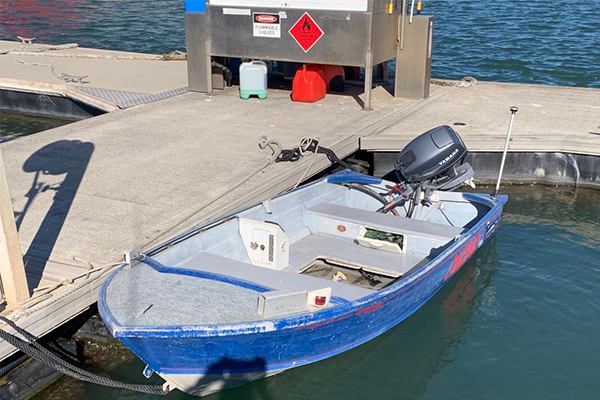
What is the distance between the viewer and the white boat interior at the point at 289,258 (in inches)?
222

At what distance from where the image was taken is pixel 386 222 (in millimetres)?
7961

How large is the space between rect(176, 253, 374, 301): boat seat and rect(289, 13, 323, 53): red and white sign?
6408 mm

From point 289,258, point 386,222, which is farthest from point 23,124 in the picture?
point 386,222

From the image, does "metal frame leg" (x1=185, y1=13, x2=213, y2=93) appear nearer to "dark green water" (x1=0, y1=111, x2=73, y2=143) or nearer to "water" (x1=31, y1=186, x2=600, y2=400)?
"dark green water" (x1=0, y1=111, x2=73, y2=143)

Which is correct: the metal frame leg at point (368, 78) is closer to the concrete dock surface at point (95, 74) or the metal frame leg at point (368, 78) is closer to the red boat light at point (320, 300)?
the concrete dock surface at point (95, 74)

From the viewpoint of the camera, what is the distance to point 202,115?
11.9m

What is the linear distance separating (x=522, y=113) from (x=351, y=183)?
4683 millimetres

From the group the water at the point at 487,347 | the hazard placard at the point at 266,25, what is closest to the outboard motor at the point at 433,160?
the water at the point at 487,347

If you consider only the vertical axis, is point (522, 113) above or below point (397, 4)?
below

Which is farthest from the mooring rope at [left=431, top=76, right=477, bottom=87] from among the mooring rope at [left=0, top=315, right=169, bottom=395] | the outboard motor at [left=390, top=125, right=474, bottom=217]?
the mooring rope at [left=0, top=315, right=169, bottom=395]

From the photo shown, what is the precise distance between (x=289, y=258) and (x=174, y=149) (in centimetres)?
307

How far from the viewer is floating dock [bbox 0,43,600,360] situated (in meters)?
7.04

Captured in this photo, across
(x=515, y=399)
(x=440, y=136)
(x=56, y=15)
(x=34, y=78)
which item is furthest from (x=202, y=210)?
(x=56, y=15)

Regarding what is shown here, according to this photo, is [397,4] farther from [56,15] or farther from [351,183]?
[56,15]
